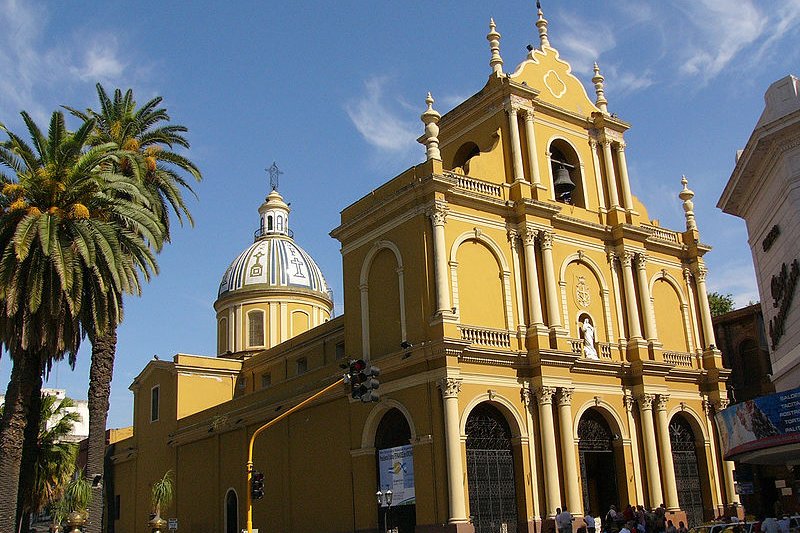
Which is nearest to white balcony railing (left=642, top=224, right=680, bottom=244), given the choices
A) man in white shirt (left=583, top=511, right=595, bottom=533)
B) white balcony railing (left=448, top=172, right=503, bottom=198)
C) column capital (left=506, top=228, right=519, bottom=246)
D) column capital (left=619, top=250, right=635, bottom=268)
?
column capital (left=619, top=250, right=635, bottom=268)

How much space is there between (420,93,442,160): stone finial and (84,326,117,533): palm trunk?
12129 mm

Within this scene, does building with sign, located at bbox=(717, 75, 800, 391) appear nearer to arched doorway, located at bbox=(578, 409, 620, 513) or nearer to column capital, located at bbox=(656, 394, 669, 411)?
arched doorway, located at bbox=(578, 409, 620, 513)

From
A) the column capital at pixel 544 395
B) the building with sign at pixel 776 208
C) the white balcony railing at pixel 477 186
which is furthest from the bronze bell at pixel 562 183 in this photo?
the building with sign at pixel 776 208

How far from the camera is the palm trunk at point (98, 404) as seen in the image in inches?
985

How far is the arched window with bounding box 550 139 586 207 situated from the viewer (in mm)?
35188

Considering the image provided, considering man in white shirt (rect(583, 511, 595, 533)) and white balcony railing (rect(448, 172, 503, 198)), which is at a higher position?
white balcony railing (rect(448, 172, 503, 198))

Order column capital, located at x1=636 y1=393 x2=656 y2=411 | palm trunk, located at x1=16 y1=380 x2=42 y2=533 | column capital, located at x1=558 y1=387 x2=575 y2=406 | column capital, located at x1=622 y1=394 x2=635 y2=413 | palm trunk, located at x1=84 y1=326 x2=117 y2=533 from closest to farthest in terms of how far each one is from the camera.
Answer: palm trunk, located at x1=84 y1=326 x2=117 y2=533 < palm trunk, located at x1=16 y1=380 x2=42 y2=533 < column capital, located at x1=558 y1=387 x2=575 y2=406 < column capital, located at x1=622 y1=394 x2=635 y2=413 < column capital, located at x1=636 y1=393 x2=656 y2=411

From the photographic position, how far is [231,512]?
39.2 meters

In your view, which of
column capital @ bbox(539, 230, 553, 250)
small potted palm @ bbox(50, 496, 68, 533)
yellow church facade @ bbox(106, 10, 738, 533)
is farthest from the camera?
column capital @ bbox(539, 230, 553, 250)

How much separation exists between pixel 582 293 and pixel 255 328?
23.8 metres

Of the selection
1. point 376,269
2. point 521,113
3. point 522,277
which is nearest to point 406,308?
point 376,269

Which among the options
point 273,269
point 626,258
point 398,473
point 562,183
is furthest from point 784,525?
point 273,269

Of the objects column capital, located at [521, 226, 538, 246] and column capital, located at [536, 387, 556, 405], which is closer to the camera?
column capital, located at [536, 387, 556, 405]

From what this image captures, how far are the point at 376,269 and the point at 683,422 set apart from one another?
569 inches
